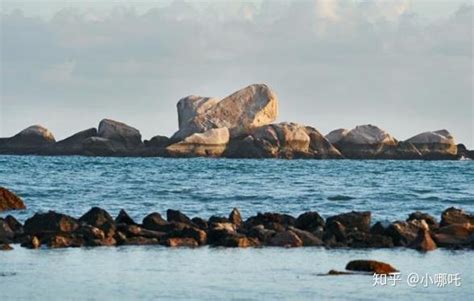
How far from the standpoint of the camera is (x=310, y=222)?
1238 inches

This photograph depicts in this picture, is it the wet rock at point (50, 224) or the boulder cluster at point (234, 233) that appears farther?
the wet rock at point (50, 224)

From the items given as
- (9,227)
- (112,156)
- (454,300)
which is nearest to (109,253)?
(9,227)

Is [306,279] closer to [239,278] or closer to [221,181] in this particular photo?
[239,278]

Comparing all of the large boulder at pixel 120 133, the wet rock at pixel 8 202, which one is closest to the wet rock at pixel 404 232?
the wet rock at pixel 8 202

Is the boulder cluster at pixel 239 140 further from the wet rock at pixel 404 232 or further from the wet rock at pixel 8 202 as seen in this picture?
the wet rock at pixel 404 232

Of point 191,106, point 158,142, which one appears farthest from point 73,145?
point 191,106

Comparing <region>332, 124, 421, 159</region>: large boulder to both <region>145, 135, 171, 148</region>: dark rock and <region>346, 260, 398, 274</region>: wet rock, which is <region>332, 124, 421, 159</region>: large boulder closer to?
<region>145, 135, 171, 148</region>: dark rock

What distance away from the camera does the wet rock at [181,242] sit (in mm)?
28359

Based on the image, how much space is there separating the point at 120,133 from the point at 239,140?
13193mm

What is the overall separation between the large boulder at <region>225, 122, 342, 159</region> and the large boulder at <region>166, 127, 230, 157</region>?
120 cm

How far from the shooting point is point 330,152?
139m

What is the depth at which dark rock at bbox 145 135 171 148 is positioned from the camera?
14012cm

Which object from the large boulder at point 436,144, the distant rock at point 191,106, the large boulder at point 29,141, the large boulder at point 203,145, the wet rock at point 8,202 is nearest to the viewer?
the wet rock at point 8,202

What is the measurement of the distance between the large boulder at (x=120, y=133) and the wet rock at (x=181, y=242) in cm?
10989
